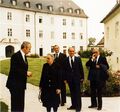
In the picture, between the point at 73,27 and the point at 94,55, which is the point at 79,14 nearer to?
the point at 73,27

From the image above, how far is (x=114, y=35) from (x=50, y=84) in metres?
18.4

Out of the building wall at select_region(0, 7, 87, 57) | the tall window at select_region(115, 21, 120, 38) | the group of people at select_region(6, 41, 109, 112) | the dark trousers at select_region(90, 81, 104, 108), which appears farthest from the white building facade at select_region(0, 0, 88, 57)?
the group of people at select_region(6, 41, 109, 112)

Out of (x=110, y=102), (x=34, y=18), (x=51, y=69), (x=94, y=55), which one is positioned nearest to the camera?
(x=51, y=69)

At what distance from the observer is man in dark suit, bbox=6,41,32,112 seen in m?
10.1

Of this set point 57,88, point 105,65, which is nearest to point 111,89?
point 105,65

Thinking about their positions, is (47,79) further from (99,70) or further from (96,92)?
(96,92)

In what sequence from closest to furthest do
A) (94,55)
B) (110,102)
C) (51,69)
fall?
(51,69) < (94,55) < (110,102)

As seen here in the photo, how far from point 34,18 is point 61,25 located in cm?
554

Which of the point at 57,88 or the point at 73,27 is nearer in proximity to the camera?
the point at 57,88

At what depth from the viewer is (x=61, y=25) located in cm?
6869

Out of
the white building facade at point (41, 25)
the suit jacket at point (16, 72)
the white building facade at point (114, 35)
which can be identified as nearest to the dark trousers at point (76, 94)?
the suit jacket at point (16, 72)

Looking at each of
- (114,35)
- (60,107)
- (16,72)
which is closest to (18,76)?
(16,72)

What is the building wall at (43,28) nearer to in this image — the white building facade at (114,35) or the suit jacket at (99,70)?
the white building facade at (114,35)

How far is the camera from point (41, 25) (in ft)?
214
